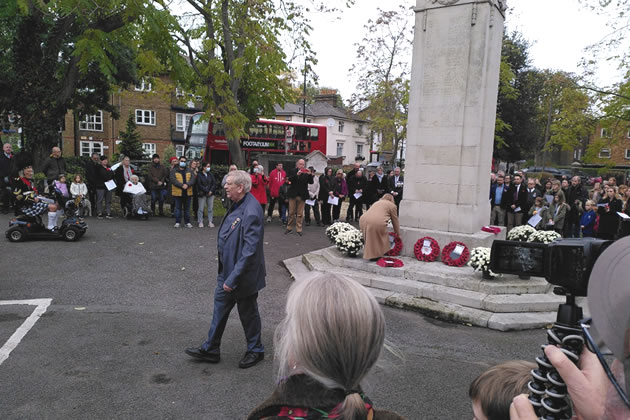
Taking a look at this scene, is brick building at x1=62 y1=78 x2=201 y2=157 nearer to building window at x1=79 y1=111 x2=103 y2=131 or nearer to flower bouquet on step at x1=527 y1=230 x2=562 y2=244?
building window at x1=79 y1=111 x2=103 y2=131

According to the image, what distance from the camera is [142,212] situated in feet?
44.9

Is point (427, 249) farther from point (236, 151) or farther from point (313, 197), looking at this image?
point (236, 151)

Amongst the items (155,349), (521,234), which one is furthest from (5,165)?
(521,234)

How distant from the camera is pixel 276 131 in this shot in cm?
2977

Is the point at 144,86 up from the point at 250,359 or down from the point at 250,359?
up

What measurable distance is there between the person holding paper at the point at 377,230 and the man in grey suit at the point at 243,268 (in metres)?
3.74

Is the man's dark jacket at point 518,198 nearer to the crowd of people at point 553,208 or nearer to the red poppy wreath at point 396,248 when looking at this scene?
the crowd of people at point 553,208

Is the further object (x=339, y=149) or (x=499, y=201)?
(x=339, y=149)

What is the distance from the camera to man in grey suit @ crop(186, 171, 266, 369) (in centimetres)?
457

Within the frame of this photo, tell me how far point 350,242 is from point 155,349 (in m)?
4.46

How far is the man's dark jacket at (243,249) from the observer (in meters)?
4.53

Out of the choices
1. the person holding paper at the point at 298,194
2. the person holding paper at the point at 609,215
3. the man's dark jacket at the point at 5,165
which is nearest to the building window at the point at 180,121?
the man's dark jacket at the point at 5,165

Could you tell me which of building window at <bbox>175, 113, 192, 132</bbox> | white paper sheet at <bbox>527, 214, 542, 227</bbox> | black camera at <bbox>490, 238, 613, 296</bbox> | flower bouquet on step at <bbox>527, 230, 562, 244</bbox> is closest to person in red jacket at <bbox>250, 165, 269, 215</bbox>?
white paper sheet at <bbox>527, 214, 542, 227</bbox>

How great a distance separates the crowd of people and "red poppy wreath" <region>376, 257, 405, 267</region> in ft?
17.6
